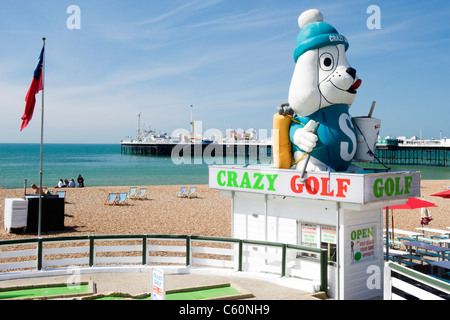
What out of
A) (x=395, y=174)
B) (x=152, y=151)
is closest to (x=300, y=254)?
(x=395, y=174)

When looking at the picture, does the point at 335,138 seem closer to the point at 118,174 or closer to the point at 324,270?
the point at 324,270

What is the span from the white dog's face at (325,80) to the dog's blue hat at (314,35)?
0.41ft

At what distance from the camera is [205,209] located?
71.2 ft

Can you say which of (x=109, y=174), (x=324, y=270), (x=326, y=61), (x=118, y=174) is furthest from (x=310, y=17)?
(x=109, y=174)

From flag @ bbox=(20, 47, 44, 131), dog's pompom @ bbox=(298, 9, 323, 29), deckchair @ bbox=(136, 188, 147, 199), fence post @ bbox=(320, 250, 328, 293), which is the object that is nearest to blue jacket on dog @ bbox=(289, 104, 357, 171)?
fence post @ bbox=(320, 250, 328, 293)

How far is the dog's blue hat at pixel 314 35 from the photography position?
9156 mm

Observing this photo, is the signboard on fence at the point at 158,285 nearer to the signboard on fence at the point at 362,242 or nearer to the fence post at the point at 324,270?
the fence post at the point at 324,270

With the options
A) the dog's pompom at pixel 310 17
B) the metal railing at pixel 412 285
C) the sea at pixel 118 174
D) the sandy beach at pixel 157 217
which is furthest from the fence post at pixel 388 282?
the sea at pixel 118 174

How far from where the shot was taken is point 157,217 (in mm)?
19016

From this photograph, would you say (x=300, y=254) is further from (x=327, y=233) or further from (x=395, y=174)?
(x=395, y=174)

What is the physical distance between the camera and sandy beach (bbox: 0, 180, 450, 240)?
16016mm

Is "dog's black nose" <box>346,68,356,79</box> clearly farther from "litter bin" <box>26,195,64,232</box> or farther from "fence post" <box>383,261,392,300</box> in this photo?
"litter bin" <box>26,195,64,232</box>
